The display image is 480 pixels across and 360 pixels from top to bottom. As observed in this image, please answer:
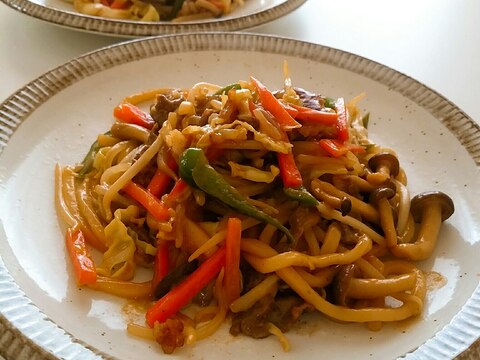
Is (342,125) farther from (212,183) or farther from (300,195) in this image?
(212,183)

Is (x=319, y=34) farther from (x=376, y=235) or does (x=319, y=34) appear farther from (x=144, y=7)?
(x=376, y=235)

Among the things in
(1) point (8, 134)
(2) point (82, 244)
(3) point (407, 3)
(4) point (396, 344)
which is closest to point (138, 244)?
(2) point (82, 244)

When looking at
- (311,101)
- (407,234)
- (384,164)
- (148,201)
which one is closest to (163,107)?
(148,201)

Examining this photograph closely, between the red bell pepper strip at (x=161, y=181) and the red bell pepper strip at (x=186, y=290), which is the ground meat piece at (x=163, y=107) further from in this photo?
the red bell pepper strip at (x=186, y=290)

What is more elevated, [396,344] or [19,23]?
[396,344]

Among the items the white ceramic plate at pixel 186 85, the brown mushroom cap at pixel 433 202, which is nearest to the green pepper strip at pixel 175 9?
the white ceramic plate at pixel 186 85
